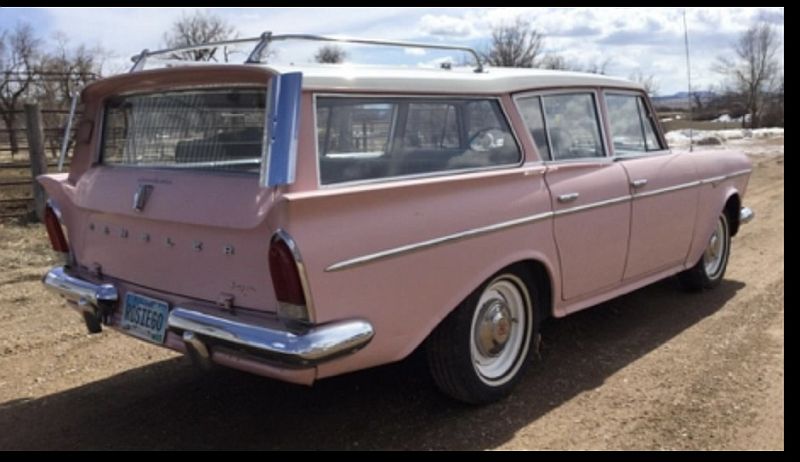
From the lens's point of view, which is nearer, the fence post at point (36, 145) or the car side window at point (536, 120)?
the car side window at point (536, 120)

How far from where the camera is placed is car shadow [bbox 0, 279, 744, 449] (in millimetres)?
3428

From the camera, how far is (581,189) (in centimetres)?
416

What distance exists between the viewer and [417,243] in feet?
10.6

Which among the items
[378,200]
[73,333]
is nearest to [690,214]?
[378,200]

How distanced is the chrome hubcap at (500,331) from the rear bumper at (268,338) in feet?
2.71

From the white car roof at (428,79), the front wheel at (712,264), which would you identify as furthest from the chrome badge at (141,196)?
the front wheel at (712,264)

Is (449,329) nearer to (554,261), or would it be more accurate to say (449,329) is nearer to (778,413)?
(554,261)

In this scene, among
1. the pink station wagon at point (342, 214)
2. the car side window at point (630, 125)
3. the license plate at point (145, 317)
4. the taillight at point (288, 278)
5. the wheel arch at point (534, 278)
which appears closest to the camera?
the taillight at point (288, 278)

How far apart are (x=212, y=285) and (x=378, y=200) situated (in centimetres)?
82

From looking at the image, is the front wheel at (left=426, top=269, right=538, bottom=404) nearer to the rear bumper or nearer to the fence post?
the rear bumper

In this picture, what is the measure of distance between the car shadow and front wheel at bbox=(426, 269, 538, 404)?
0.12 m

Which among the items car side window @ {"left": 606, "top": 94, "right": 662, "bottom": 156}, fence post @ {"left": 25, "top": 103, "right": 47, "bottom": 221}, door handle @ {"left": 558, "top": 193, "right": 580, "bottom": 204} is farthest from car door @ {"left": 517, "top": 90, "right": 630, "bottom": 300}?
fence post @ {"left": 25, "top": 103, "right": 47, "bottom": 221}

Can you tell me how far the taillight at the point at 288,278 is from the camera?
2838 mm

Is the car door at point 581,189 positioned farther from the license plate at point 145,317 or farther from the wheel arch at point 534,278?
the license plate at point 145,317
